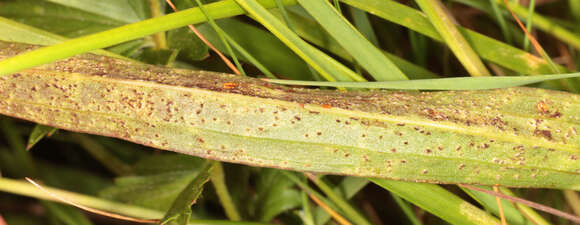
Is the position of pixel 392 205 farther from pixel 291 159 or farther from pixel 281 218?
pixel 291 159

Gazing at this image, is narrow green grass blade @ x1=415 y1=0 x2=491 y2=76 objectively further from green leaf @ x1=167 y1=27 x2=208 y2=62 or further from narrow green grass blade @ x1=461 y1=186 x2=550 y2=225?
green leaf @ x1=167 y1=27 x2=208 y2=62

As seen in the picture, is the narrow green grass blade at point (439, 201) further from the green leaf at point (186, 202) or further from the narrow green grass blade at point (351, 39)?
the green leaf at point (186, 202)

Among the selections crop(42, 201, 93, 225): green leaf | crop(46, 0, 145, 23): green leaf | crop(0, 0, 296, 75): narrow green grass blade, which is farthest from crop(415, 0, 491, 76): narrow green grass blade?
crop(42, 201, 93, 225): green leaf

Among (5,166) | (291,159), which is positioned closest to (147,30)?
(291,159)

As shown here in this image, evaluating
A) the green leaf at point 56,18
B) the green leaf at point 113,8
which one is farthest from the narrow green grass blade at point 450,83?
the green leaf at point 56,18

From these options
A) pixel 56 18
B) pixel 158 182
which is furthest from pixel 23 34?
pixel 158 182

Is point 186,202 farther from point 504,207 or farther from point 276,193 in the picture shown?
point 504,207
